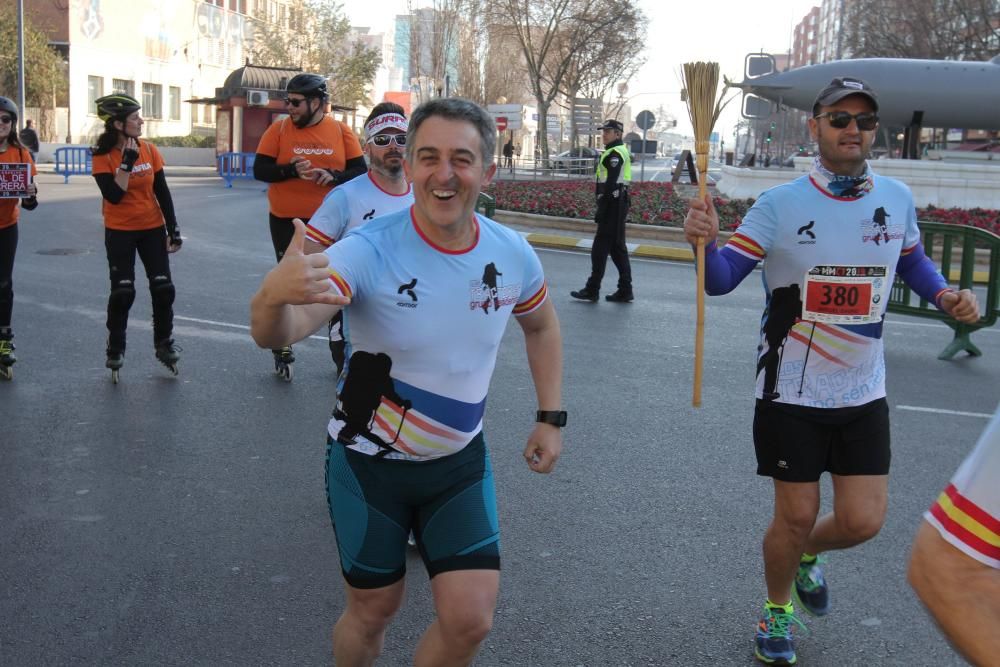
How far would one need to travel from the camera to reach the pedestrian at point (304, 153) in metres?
7.46

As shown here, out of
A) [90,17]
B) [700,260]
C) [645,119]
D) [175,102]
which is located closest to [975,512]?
[700,260]

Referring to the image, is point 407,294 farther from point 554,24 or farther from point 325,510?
point 554,24

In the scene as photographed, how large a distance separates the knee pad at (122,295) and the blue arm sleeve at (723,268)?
5.18 m

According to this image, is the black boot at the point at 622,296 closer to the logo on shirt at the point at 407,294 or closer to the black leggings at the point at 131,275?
the black leggings at the point at 131,275

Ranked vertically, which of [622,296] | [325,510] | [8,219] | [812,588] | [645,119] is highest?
[645,119]

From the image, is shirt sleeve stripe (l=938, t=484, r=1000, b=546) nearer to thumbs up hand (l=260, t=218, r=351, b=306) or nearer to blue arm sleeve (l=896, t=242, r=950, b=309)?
thumbs up hand (l=260, t=218, r=351, b=306)

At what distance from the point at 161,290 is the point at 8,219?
127 centimetres

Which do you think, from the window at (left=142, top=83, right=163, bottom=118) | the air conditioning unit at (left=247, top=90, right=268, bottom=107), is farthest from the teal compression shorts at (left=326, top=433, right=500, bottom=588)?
the window at (left=142, top=83, right=163, bottom=118)

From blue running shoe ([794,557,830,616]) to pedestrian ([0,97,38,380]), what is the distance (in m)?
6.27

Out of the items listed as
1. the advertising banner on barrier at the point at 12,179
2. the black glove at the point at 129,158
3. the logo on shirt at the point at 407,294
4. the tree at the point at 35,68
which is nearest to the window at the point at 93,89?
the tree at the point at 35,68

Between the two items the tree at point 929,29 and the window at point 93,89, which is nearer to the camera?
the tree at point 929,29

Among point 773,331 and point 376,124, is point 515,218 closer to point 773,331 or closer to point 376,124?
point 376,124

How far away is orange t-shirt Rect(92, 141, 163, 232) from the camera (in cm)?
780

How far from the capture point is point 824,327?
13.2 feet
